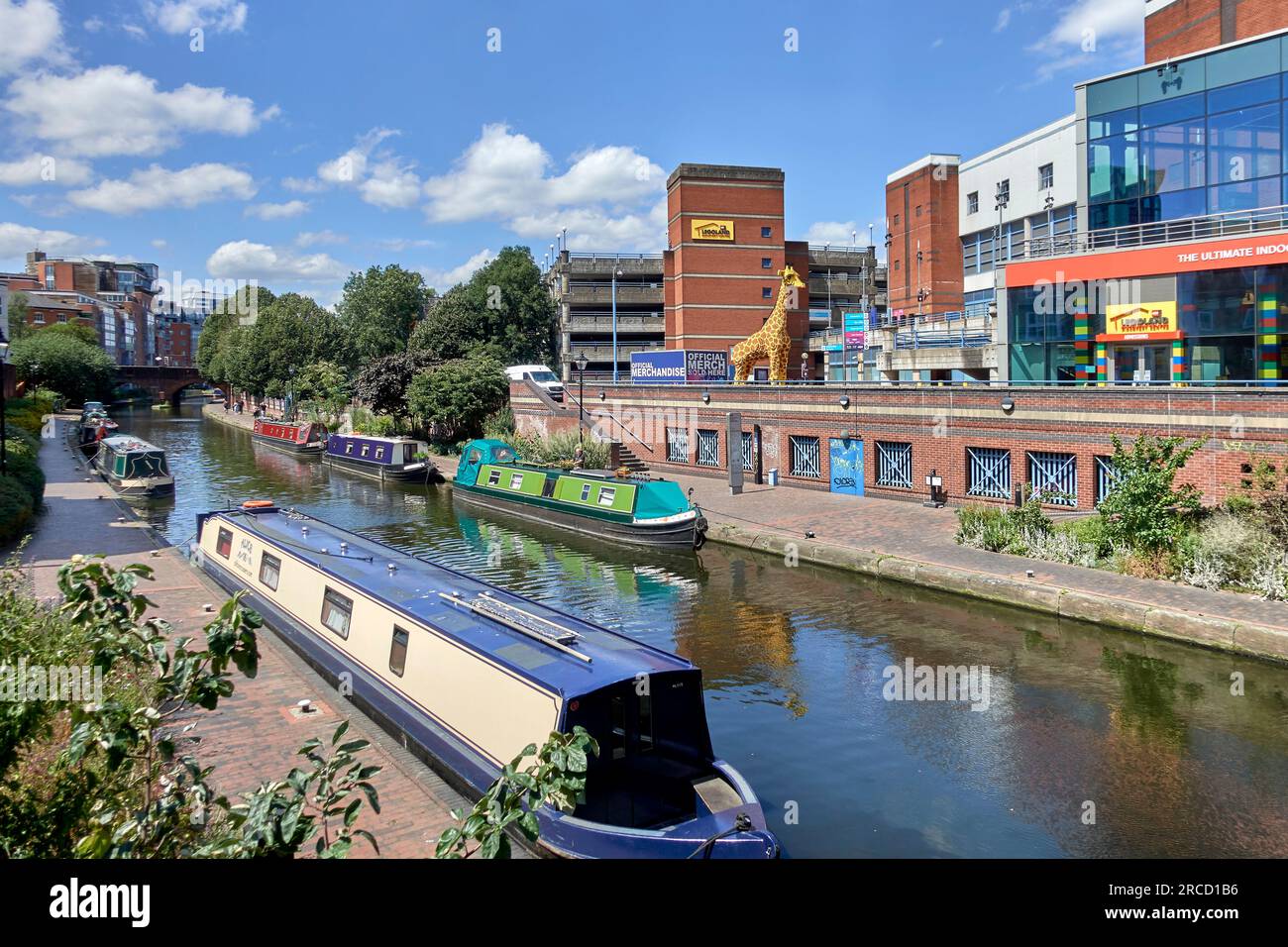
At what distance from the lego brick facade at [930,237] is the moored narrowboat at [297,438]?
106ft

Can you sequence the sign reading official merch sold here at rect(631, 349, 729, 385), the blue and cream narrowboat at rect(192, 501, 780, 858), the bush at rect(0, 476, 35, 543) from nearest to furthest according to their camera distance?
the blue and cream narrowboat at rect(192, 501, 780, 858) < the bush at rect(0, 476, 35, 543) < the sign reading official merch sold here at rect(631, 349, 729, 385)

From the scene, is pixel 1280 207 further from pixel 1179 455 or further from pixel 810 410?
pixel 810 410

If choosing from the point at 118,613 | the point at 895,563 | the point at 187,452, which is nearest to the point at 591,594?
the point at 895,563

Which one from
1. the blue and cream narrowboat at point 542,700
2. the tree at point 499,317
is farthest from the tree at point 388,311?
the blue and cream narrowboat at point 542,700

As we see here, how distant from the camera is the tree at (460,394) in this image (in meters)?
42.1

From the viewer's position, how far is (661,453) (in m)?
33.1

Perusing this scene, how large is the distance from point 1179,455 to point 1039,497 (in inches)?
163

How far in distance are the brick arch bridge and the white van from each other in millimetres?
60683

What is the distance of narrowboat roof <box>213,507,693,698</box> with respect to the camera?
7.94 meters

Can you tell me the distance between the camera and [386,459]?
3662 centimetres

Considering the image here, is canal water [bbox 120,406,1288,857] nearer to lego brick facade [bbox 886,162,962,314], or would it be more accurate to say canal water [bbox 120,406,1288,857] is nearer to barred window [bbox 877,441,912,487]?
barred window [bbox 877,441,912,487]

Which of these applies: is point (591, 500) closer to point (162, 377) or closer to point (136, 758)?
point (136, 758)

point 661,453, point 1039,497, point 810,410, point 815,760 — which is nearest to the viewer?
point 815,760

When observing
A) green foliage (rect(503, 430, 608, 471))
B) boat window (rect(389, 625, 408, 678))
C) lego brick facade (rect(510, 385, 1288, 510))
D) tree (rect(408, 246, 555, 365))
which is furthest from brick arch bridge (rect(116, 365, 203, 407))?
boat window (rect(389, 625, 408, 678))
